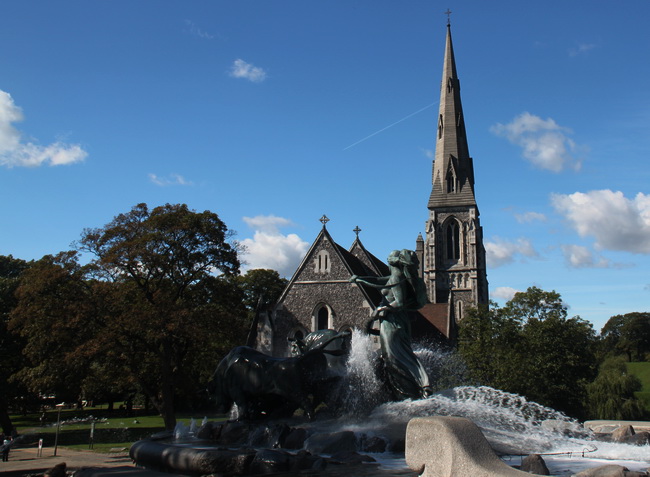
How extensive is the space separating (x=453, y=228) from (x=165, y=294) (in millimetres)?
38255

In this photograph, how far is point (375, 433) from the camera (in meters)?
9.43

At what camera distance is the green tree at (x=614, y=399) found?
114 feet

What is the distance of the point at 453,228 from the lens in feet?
190

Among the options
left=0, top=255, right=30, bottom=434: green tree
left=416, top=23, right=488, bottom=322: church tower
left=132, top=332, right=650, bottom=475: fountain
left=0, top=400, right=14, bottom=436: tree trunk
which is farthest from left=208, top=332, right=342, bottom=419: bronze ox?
left=416, top=23, right=488, bottom=322: church tower

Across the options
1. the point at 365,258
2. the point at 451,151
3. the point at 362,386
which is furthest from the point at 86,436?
the point at 451,151

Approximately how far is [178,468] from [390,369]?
5.51 meters

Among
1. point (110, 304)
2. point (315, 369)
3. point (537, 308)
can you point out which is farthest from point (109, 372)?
point (537, 308)

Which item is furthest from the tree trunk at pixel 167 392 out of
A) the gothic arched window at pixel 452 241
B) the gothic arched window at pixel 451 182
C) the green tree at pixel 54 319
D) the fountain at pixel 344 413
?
the gothic arched window at pixel 451 182

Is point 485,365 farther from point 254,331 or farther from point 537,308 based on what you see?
point 254,331

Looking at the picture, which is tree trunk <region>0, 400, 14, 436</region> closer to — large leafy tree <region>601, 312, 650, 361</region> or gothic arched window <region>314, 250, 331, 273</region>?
gothic arched window <region>314, 250, 331, 273</region>

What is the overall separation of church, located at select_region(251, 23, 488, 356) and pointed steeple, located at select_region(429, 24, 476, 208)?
0.10 meters

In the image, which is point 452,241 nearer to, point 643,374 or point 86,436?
point 643,374

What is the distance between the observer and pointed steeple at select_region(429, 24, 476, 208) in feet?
193

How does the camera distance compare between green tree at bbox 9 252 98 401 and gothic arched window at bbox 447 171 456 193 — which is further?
gothic arched window at bbox 447 171 456 193
